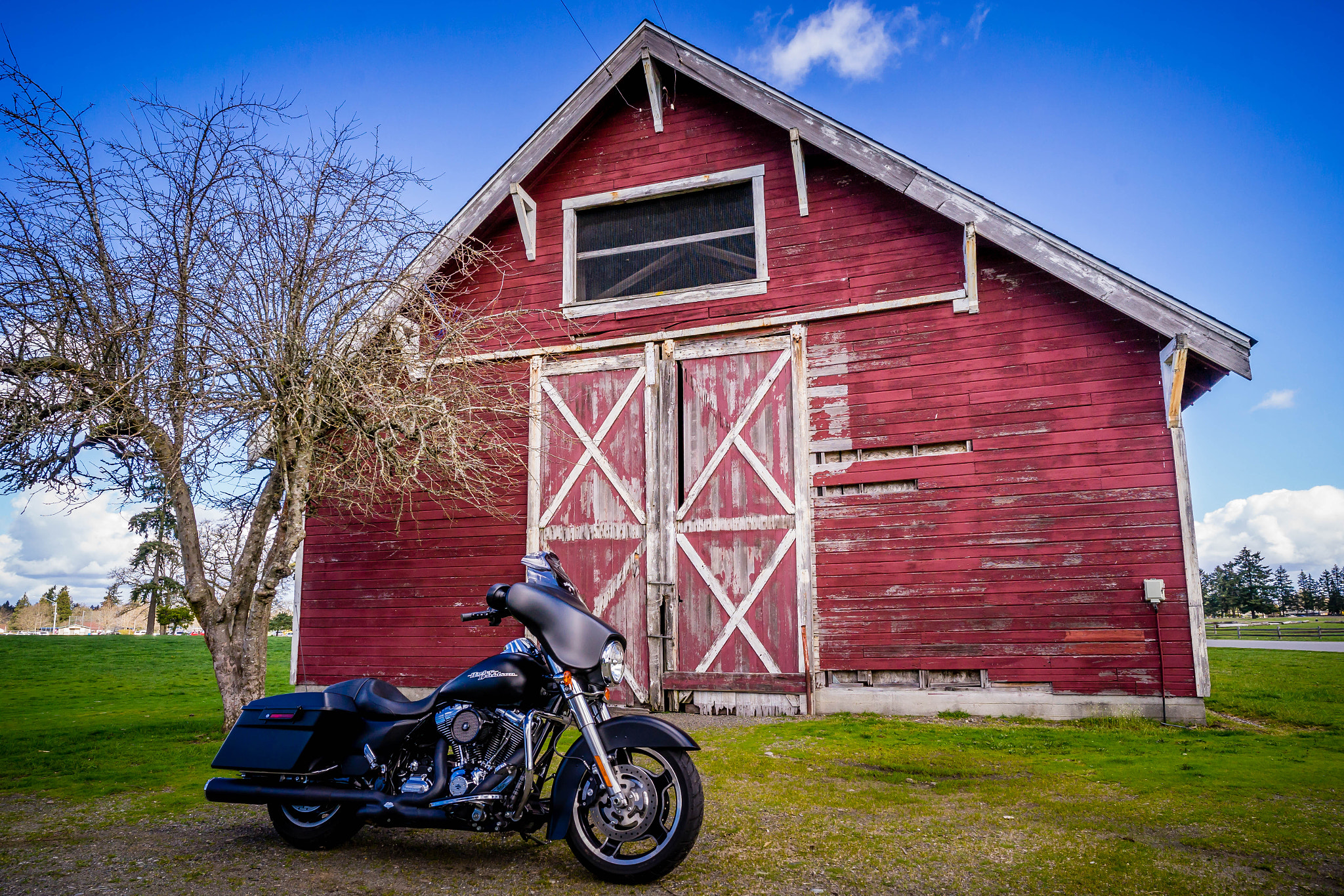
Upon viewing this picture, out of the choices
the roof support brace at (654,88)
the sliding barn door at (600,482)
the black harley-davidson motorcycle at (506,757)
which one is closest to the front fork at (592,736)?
the black harley-davidson motorcycle at (506,757)

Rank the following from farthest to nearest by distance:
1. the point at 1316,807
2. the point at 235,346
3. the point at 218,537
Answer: the point at 218,537 < the point at 235,346 < the point at 1316,807

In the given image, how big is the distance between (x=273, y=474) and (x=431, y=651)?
9.73ft

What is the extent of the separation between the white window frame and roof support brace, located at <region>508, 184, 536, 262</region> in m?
0.41

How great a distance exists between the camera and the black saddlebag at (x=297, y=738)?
3811mm

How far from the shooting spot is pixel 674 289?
966 cm

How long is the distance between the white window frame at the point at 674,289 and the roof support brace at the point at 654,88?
73cm

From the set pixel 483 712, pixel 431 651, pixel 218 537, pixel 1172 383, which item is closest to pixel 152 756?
pixel 218 537

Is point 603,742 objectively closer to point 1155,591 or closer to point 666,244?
point 1155,591

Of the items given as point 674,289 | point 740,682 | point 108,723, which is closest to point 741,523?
point 740,682

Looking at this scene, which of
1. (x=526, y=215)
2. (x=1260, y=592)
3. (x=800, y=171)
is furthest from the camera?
(x=1260, y=592)

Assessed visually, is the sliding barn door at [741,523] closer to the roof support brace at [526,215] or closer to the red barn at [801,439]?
the red barn at [801,439]

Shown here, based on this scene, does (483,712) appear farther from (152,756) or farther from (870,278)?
(870,278)

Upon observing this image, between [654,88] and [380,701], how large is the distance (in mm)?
8111

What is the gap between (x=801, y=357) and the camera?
898 centimetres
